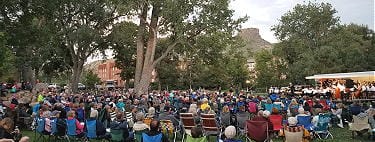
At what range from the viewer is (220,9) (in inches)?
1119

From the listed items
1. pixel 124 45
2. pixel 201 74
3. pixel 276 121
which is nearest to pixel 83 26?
pixel 124 45

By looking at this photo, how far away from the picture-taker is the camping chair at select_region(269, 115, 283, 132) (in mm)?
10719

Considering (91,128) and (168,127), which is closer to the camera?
(91,128)

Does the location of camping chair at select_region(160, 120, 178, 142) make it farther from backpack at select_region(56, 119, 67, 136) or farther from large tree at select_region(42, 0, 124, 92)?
large tree at select_region(42, 0, 124, 92)

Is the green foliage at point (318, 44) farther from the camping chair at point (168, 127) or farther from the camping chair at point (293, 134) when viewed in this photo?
the camping chair at point (293, 134)

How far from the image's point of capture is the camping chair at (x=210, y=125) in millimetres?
10375

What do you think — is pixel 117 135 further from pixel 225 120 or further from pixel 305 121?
pixel 305 121

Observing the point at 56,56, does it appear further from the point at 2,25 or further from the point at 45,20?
the point at 2,25

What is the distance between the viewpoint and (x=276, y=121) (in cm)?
1079

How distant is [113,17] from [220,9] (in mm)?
11626

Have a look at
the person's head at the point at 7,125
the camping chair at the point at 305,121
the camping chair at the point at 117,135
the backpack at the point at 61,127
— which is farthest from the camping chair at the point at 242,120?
the person's head at the point at 7,125

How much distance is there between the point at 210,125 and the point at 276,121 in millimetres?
1780

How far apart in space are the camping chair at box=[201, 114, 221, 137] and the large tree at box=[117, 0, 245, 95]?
1734 centimetres

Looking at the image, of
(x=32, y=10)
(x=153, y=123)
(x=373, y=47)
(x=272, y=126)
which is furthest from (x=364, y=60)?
(x=153, y=123)
